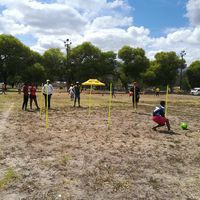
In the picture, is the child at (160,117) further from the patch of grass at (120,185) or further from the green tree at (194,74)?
the green tree at (194,74)

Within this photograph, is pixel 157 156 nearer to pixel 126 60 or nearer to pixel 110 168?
pixel 110 168

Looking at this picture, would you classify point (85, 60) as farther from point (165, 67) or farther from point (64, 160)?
point (64, 160)

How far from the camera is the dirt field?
6.40 m

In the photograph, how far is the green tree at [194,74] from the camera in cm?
9756

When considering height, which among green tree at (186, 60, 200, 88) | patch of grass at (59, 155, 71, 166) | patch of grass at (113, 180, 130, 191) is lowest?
patch of grass at (113, 180, 130, 191)

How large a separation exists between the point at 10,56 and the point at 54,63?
1503 centimetres

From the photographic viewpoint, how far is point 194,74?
98.3 m

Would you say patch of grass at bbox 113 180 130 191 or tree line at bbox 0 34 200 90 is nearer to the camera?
patch of grass at bbox 113 180 130 191

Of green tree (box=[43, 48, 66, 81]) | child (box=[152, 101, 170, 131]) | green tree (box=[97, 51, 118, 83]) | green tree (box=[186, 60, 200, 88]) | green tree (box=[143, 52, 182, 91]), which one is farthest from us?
green tree (box=[186, 60, 200, 88])

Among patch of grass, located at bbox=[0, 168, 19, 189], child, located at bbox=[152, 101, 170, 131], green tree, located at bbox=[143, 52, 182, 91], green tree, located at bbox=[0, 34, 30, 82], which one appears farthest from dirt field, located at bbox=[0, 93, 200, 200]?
green tree, located at bbox=[143, 52, 182, 91]

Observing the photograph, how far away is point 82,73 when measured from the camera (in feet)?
257

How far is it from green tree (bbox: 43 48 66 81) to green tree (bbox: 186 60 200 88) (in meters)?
40.1

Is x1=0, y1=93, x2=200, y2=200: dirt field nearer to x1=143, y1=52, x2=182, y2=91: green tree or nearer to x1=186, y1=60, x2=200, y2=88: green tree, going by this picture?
x1=143, y1=52, x2=182, y2=91: green tree

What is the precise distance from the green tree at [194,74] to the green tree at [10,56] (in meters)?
52.1
